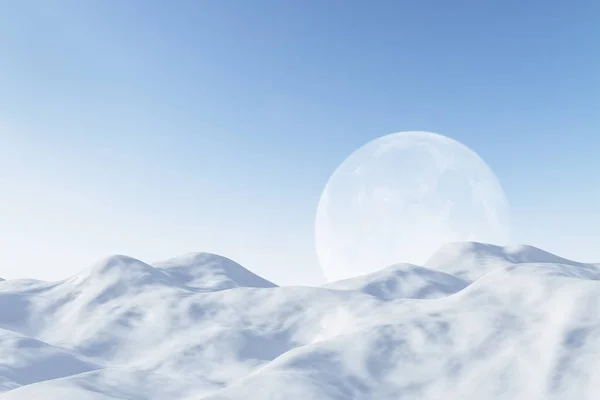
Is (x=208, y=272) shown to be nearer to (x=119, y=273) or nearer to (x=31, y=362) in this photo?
(x=119, y=273)

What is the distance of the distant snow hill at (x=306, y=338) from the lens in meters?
26.5

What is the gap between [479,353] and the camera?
97.4 feet

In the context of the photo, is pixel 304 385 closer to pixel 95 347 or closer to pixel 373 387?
pixel 373 387

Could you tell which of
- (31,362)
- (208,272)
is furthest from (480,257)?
(31,362)

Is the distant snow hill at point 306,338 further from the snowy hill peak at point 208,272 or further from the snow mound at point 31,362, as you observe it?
the snowy hill peak at point 208,272

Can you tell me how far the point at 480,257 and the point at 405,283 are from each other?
2351 cm

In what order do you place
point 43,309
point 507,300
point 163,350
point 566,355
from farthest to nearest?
point 43,309
point 163,350
point 507,300
point 566,355

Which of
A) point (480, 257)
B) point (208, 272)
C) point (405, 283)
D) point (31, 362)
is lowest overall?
point (31, 362)

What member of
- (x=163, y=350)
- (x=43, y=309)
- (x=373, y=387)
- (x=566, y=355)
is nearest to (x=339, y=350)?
(x=373, y=387)

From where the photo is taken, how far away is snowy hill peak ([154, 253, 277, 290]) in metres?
71.9

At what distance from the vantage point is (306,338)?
151ft

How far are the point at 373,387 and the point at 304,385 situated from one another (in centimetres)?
507

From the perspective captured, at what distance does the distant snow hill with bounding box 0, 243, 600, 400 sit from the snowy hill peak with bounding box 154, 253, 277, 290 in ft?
4.75

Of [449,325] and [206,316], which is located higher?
[206,316]
